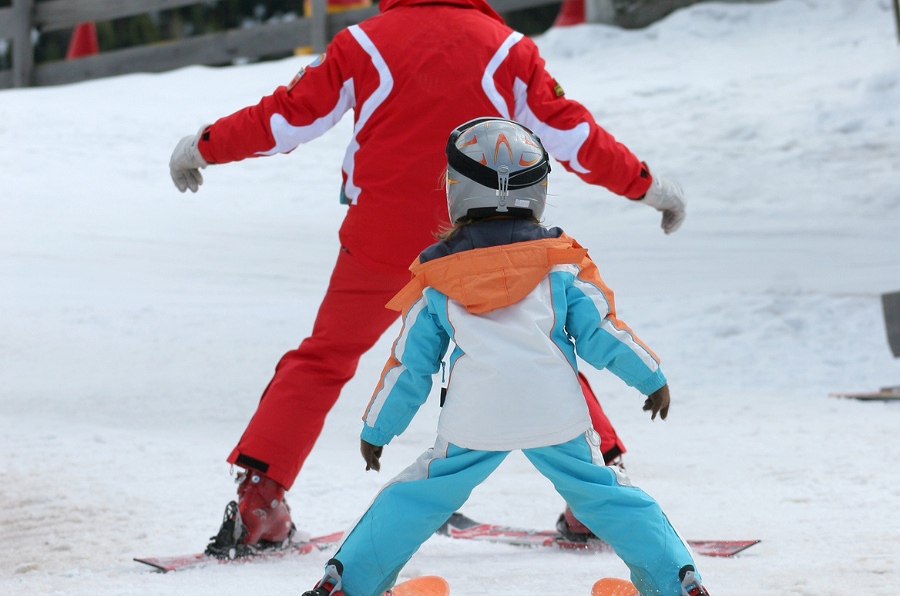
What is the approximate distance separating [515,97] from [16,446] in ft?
7.44

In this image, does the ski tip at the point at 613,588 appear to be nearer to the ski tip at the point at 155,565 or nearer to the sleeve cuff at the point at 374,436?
the sleeve cuff at the point at 374,436

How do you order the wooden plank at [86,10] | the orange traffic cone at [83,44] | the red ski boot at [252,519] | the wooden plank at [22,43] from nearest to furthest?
the red ski boot at [252,519], the wooden plank at [86,10], the wooden plank at [22,43], the orange traffic cone at [83,44]

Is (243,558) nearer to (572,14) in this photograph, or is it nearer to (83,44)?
(572,14)

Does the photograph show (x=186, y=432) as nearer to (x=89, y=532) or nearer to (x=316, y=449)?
(x=316, y=449)

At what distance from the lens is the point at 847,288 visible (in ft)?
22.1

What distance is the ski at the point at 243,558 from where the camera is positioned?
261cm

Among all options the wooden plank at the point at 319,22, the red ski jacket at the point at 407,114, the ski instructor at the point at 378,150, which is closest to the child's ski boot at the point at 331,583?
the ski instructor at the point at 378,150

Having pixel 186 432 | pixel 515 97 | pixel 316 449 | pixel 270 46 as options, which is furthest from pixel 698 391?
pixel 270 46

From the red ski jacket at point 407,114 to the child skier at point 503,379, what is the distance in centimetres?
60

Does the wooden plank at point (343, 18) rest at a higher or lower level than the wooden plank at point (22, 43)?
higher

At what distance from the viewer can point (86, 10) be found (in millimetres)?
13125

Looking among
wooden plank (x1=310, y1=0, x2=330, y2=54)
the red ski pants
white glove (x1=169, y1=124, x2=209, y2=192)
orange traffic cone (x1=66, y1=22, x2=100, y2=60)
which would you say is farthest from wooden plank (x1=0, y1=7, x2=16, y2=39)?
the red ski pants

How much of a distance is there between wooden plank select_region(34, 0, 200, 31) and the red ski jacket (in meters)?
10.7

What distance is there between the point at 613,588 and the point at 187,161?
146 cm
